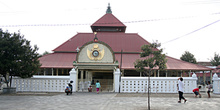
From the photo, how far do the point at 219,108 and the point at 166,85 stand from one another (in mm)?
9104

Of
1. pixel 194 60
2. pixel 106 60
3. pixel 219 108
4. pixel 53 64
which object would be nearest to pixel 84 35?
pixel 53 64

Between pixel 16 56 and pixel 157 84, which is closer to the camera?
pixel 16 56

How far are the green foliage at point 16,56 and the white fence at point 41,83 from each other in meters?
1.59

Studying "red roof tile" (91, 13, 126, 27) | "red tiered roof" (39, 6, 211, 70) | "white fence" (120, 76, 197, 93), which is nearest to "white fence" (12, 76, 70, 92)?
"white fence" (120, 76, 197, 93)

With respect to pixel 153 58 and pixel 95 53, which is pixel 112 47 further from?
pixel 153 58

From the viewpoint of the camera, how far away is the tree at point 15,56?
16953 millimetres

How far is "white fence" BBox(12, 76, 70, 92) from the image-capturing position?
19641 mm

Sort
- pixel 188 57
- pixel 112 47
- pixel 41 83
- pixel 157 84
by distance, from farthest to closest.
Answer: pixel 188 57 → pixel 112 47 → pixel 41 83 → pixel 157 84

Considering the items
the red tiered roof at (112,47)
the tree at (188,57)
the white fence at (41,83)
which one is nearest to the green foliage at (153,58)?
the white fence at (41,83)

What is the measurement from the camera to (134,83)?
19.4 meters

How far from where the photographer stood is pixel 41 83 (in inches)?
780

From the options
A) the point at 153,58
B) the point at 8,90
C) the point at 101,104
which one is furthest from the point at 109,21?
the point at 101,104

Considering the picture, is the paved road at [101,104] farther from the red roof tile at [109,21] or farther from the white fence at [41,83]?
the red roof tile at [109,21]

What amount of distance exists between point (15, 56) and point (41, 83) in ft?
11.2
